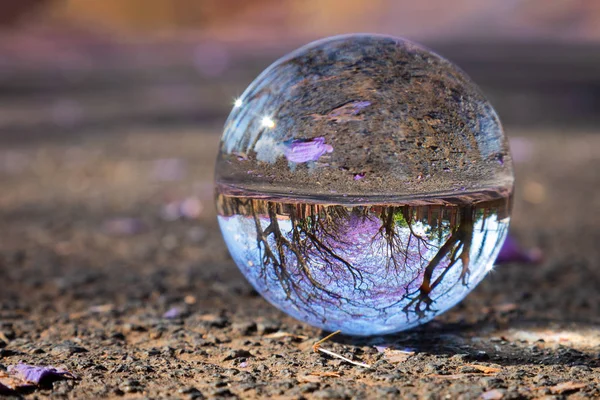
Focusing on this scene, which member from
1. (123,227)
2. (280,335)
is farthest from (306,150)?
(123,227)

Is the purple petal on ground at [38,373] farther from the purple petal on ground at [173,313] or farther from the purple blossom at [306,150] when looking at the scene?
the purple blossom at [306,150]

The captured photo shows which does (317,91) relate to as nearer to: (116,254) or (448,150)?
(448,150)

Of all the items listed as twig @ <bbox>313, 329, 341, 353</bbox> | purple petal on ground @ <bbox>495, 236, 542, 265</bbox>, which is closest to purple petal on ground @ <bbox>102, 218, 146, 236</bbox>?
purple petal on ground @ <bbox>495, 236, 542, 265</bbox>

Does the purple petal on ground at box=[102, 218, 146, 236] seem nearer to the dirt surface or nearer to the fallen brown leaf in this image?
the dirt surface

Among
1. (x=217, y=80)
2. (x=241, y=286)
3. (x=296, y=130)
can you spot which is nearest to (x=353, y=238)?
(x=296, y=130)

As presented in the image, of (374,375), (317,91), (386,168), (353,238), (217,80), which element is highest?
(217,80)
